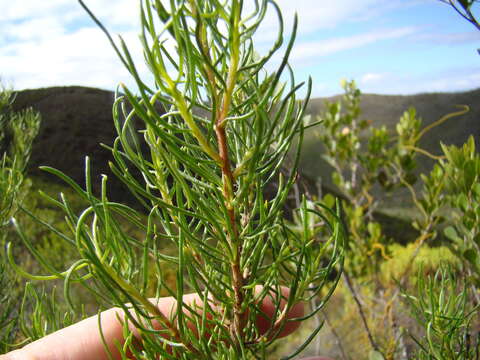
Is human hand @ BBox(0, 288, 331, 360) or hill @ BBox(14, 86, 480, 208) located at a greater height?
→ hill @ BBox(14, 86, 480, 208)

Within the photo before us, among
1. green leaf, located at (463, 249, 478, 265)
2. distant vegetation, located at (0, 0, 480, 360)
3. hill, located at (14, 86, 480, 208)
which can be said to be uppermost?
hill, located at (14, 86, 480, 208)

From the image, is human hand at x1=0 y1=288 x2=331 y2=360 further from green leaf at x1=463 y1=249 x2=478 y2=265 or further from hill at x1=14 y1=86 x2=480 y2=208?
hill at x1=14 y1=86 x2=480 y2=208

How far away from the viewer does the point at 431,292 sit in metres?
0.55

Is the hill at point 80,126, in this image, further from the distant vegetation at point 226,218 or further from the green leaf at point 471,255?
the green leaf at point 471,255

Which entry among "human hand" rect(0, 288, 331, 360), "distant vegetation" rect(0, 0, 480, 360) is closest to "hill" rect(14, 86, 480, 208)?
"distant vegetation" rect(0, 0, 480, 360)

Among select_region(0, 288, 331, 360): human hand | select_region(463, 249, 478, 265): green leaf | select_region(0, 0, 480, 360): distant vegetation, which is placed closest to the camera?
select_region(0, 0, 480, 360): distant vegetation

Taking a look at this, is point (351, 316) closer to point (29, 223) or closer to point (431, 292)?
point (29, 223)

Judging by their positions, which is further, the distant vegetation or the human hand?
the human hand

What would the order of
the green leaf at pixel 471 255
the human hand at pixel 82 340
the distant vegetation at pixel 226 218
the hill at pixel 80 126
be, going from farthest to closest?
the hill at pixel 80 126 → the green leaf at pixel 471 255 → the human hand at pixel 82 340 → the distant vegetation at pixel 226 218

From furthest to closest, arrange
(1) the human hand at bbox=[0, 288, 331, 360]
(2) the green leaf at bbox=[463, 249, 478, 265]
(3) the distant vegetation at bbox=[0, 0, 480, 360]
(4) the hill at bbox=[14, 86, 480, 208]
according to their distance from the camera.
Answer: (4) the hill at bbox=[14, 86, 480, 208], (2) the green leaf at bbox=[463, 249, 478, 265], (1) the human hand at bbox=[0, 288, 331, 360], (3) the distant vegetation at bbox=[0, 0, 480, 360]

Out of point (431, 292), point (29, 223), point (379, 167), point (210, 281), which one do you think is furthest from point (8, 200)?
point (29, 223)

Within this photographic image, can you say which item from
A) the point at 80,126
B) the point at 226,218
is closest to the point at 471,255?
the point at 226,218

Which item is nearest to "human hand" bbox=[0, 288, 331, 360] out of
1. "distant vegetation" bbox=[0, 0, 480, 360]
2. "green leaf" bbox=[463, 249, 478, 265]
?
"distant vegetation" bbox=[0, 0, 480, 360]

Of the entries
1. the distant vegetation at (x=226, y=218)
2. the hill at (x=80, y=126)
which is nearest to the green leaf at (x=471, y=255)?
the distant vegetation at (x=226, y=218)
